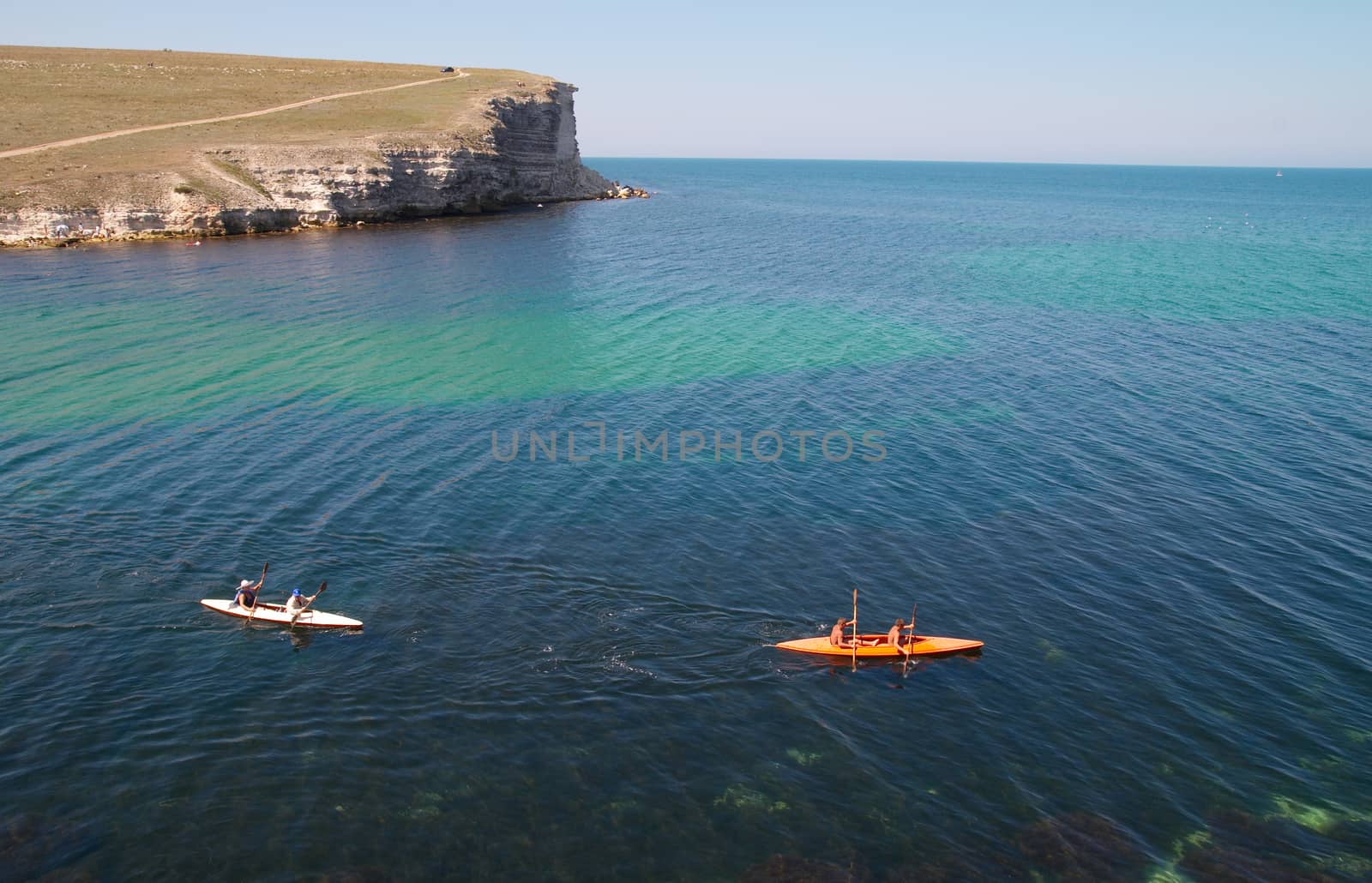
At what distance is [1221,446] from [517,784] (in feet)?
143

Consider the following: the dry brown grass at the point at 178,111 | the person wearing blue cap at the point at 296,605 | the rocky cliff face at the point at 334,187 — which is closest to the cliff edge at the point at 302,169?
the rocky cliff face at the point at 334,187

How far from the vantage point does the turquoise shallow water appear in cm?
2227

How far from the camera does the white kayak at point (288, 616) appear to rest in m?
29.8

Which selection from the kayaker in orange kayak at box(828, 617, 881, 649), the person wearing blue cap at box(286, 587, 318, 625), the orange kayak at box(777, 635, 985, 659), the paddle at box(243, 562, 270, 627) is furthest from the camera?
the paddle at box(243, 562, 270, 627)

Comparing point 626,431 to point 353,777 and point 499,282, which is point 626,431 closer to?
point 353,777

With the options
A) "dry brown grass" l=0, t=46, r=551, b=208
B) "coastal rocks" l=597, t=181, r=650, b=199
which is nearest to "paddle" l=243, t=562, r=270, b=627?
"dry brown grass" l=0, t=46, r=551, b=208

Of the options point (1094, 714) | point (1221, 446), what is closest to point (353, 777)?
point (1094, 714)

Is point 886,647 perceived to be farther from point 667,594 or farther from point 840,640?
point 667,594

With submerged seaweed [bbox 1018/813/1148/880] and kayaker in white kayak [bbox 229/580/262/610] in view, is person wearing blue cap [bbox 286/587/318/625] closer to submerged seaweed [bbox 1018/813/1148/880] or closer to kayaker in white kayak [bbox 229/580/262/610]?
kayaker in white kayak [bbox 229/580/262/610]

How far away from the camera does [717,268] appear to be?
102375 mm

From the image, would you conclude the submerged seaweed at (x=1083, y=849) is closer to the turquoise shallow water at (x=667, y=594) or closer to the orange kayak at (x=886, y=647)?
the turquoise shallow water at (x=667, y=594)

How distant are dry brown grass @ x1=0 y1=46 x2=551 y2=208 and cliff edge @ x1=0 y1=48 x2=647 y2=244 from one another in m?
0.38

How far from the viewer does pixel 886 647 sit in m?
29.2

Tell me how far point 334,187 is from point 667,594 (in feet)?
329
